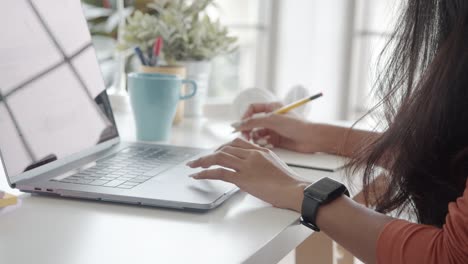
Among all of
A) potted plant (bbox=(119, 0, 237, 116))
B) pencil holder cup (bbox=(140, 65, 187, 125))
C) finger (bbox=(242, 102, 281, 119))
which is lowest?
finger (bbox=(242, 102, 281, 119))

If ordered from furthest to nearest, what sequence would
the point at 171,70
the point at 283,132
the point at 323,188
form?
1. the point at 171,70
2. the point at 283,132
3. the point at 323,188

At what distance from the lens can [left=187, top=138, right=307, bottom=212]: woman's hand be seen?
82 centimetres

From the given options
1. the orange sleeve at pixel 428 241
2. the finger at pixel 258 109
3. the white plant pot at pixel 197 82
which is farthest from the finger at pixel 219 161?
the white plant pot at pixel 197 82

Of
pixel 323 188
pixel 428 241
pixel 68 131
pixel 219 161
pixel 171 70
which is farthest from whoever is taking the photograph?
pixel 171 70

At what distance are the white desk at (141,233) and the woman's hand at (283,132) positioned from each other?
30 centimetres

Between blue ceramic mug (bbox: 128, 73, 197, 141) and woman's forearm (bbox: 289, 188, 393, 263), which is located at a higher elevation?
blue ceramic mug (bbox: 128, 73, 197, 141)

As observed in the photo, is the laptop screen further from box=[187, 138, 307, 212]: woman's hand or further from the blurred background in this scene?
the blurred background

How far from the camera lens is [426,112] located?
30.5 inches

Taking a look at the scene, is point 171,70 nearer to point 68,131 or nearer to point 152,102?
point 152,102

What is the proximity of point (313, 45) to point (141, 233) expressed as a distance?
1.80 m

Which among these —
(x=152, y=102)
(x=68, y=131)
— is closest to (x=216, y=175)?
(x=68, y=131)

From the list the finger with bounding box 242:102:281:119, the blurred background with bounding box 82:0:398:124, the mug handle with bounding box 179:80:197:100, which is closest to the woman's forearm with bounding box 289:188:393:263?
the finger with bounding box 242:102:281:119

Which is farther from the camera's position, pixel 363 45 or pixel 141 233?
pixel 363 45

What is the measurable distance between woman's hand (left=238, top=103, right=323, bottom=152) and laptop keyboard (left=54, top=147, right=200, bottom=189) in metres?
0.15
